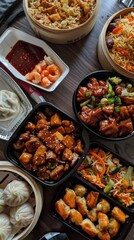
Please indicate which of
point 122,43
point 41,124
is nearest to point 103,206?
point 41,124

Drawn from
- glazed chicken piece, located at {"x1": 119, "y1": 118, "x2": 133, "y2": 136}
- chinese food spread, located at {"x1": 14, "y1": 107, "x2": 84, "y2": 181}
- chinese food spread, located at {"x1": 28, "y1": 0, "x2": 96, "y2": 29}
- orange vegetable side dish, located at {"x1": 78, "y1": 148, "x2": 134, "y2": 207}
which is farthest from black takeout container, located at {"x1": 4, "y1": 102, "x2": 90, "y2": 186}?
chinese food spread, located at {"x1": 28, "y1": 0, "x2": 96, "y2": 29}

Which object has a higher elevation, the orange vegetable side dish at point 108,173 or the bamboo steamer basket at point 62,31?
the bamboo steamer basket at point 62,31

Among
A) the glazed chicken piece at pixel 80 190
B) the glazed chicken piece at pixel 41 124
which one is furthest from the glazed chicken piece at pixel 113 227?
the glazed chicken piece at pixel 41 124

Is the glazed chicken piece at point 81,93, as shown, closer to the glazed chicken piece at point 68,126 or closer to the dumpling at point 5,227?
the glazed chicken piece at point 68,126

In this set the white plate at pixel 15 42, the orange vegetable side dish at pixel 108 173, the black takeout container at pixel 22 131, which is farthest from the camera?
the white plate at pixel 15 42

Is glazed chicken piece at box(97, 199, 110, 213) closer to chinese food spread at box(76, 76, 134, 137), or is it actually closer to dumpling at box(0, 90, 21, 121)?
chinese food spread at box(76, 76, 134, 137)

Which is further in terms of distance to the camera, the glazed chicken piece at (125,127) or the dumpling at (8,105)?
the dumpling at (8,105)
